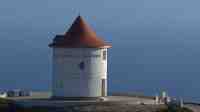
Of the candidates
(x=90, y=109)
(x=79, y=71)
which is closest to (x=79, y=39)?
(x=79, y=71)

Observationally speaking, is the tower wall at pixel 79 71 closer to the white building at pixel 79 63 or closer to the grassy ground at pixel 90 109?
the white building at pixel 79 63

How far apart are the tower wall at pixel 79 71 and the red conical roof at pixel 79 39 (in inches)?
7.4

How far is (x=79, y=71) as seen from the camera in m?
46.8

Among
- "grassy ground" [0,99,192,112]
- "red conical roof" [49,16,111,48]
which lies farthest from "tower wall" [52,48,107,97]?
"grassy ground" [0,99,192,112]

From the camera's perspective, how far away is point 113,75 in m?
89.4

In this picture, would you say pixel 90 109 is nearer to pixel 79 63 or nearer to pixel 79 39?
pixel 79 63

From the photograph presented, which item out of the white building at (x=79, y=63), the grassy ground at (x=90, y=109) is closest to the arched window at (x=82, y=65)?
the white building at (x=79, y=63)

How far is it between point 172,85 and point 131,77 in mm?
9460

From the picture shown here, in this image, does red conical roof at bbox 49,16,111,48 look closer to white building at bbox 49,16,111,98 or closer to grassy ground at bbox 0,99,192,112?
white building at bbox 49,16,111,98

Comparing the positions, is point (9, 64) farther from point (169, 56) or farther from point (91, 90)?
point (91, 90)

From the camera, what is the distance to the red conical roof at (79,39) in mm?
46594

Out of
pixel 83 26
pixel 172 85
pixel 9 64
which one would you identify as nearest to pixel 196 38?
pixel 9 64

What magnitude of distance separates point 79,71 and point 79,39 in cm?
114

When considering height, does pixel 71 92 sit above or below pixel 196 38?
below
